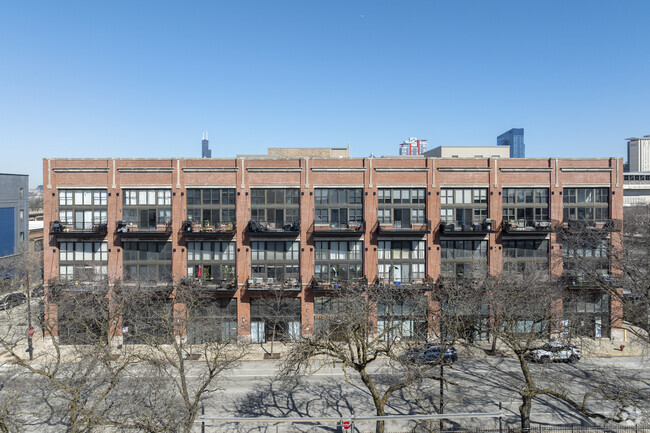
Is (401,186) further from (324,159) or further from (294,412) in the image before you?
(294,412)

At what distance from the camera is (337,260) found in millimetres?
39156

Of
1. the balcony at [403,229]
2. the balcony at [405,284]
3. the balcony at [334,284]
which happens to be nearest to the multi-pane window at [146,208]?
the balcony at [334,284]

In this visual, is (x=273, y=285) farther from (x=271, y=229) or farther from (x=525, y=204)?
(x=525, y=204)

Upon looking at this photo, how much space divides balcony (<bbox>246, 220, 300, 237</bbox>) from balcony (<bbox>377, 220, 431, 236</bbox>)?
8.11 metres

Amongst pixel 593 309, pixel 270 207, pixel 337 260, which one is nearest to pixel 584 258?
pixel 593 309

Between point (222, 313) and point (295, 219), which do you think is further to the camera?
point (295, 219)

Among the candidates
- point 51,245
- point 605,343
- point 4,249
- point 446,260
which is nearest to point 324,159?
point 446,260

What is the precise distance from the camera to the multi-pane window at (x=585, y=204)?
39.9 meters

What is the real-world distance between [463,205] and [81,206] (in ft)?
124

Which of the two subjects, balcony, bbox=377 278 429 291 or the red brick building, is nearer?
balcony, bbox=377 278 429 291

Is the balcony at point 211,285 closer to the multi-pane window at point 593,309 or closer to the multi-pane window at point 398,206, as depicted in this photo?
the multi-pane window at point 398,206

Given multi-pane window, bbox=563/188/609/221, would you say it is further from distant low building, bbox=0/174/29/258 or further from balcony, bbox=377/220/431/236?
distant low building, bbox=0/174/29/258

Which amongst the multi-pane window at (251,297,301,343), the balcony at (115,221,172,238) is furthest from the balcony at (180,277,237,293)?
the balcony at (115,221,172,238)

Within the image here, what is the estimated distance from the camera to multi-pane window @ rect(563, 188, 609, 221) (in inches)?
1572
